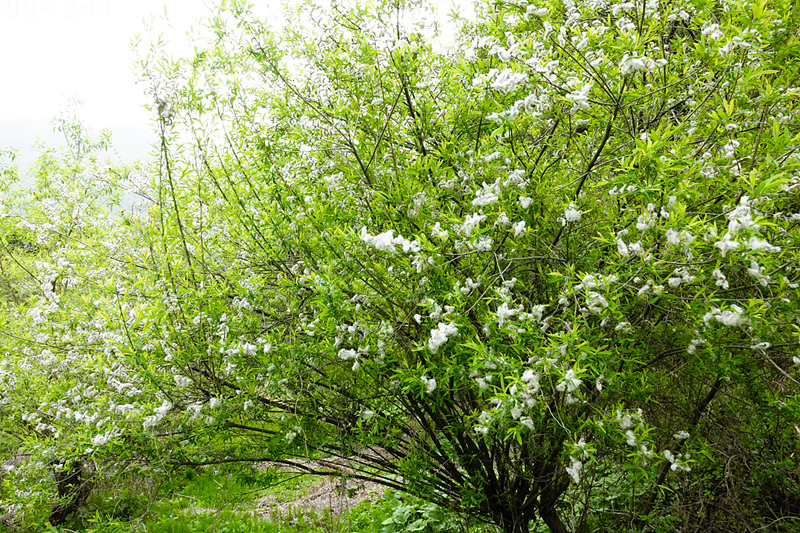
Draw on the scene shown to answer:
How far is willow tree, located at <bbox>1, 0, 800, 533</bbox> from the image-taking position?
197 centimetres

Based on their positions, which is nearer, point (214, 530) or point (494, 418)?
point (494, 418)

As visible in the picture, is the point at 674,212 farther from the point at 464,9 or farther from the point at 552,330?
the point at 464,9

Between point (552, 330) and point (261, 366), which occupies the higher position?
point (261, 366)

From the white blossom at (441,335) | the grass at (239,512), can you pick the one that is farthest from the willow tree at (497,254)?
the grass at (239,512)

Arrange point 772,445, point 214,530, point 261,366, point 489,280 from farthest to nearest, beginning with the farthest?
point 214,530, point 772,445, point 261,366, point 489,280

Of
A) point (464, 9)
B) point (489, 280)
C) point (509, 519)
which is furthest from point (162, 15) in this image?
point (509, 519)

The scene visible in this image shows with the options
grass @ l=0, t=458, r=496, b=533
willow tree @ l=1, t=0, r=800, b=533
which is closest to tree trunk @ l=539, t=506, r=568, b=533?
willow tree @ l=1, t=0, r=800, b=533

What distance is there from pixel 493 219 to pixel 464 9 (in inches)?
87.5

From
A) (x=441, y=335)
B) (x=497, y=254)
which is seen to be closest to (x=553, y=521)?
(x=497, y=254)

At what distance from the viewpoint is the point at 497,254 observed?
8.22 ft

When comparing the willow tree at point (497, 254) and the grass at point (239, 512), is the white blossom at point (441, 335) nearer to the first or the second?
the willow tree at point (497, 254)

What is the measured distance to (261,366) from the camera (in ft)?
9.47

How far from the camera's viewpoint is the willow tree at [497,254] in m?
1.97

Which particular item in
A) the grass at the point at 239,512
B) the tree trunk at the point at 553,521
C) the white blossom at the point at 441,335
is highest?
the white blossom at the point at 441,335
